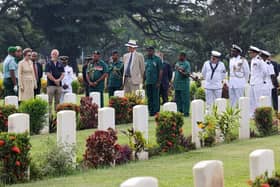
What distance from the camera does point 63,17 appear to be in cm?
4472

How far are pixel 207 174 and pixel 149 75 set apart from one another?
11.9 meters

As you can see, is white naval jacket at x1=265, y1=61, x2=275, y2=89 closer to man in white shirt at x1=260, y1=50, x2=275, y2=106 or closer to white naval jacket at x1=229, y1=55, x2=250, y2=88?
man in white shirt at x1=260, y1=50, x2=275, y2=106

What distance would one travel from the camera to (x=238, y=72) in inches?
631

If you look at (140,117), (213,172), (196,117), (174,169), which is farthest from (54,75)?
(213,172)

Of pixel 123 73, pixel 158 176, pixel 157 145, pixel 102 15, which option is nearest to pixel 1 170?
pixel 158 176

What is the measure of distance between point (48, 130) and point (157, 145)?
356 centimetres

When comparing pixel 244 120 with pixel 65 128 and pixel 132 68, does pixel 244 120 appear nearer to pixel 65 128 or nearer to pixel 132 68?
pixel 132 68

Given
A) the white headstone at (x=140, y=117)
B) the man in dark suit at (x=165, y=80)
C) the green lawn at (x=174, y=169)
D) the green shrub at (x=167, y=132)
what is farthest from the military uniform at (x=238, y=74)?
the white headstone at (x=140, y=117)

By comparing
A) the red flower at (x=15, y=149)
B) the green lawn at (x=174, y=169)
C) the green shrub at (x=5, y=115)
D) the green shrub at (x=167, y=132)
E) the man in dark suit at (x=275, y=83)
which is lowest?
the green lawn at (x=174, y=169)

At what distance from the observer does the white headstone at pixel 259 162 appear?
16.6ft

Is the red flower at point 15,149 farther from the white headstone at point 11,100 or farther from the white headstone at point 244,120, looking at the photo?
the white headstone at point 11,100

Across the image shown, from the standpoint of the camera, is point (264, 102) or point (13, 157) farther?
point (264, 102)

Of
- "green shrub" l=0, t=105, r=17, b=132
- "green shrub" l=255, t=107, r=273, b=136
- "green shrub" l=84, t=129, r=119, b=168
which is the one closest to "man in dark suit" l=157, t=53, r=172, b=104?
"green shrub" l=255, t=107, r=273, b=136

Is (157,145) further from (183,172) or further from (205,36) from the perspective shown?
(205,36)
